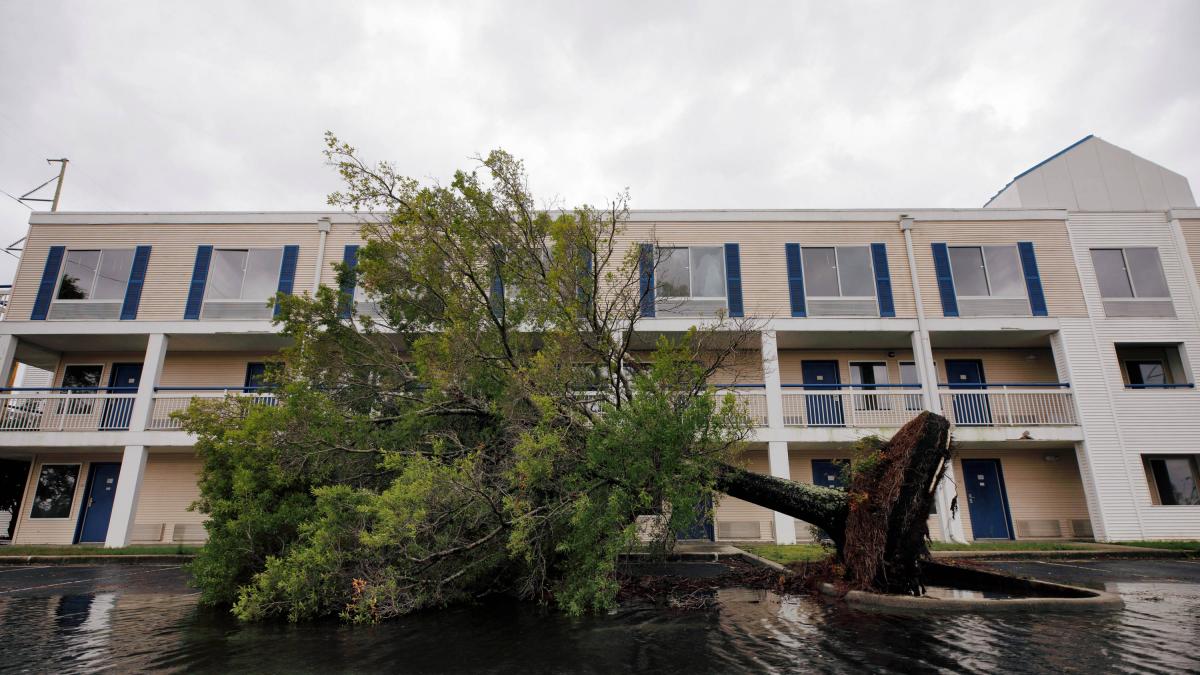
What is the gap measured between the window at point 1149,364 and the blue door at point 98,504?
2817 centimetres

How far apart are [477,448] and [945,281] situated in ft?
47.3

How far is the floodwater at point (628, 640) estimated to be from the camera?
4785 millimetres

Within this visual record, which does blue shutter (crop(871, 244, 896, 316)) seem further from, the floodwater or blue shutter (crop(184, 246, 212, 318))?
blue shutter (crop(184, 246, 212, 318))

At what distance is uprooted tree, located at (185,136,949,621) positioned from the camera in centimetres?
689

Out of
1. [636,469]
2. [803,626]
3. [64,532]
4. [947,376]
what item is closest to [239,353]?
[64,532]

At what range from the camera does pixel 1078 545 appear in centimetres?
1365

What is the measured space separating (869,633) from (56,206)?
2925 centimetres

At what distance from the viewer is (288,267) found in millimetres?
16922

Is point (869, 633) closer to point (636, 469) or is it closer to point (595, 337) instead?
point (636, 469)

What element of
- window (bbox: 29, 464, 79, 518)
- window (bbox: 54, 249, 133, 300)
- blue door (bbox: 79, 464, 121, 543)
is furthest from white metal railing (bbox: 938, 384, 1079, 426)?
window (bbox: 29, 464, 79, 518)

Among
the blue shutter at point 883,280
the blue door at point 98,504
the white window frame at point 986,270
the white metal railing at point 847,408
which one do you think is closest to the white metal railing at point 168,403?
the blue door at point 98,504

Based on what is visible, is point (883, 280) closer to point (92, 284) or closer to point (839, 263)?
point (839, 263)

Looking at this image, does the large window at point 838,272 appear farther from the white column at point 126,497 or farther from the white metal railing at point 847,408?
the white column at point 126,497

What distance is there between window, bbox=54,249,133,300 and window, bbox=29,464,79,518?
4.93m
